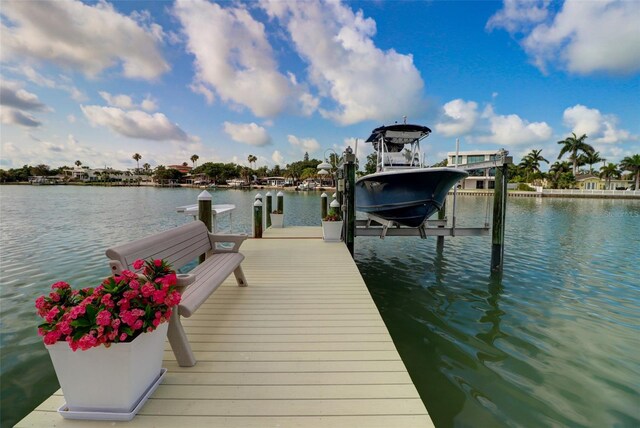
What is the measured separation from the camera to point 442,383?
3.72 meters

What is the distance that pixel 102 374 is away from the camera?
1.84m

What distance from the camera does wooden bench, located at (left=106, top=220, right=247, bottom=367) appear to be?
248 centimetres

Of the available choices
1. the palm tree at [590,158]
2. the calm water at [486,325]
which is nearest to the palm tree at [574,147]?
the palm tree at [590,158]

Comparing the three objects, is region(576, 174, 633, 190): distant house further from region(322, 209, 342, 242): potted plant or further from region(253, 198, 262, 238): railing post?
region(253, 198, 262, 238): railing post

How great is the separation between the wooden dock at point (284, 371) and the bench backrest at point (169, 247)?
71 cm

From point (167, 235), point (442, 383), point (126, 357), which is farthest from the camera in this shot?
point (442, 383)

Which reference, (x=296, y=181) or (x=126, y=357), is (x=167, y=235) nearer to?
(x=126, y=357)

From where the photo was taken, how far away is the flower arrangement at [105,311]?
1697 millimetres

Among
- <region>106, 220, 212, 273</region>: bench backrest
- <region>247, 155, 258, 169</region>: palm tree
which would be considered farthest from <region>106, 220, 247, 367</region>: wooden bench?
<region>247, 155, 258, 169</region>: palm tree

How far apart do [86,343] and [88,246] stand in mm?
11511

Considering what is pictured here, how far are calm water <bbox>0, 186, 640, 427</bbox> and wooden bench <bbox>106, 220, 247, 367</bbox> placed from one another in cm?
211

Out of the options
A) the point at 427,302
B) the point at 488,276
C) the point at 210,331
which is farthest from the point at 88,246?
the point at 488,276

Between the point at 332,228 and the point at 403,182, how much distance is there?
247 cm

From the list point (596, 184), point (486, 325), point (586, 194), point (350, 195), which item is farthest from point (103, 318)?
point (596, 184)
